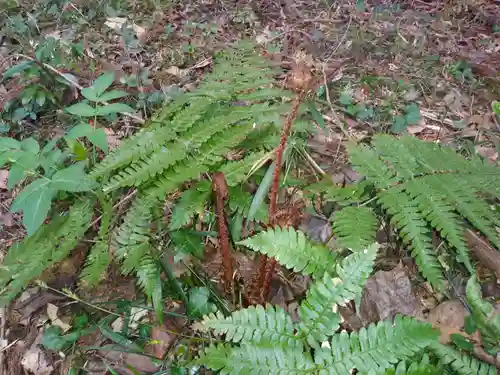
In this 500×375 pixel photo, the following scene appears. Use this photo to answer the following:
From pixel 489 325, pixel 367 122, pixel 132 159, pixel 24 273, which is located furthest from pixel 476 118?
pixel 24 273

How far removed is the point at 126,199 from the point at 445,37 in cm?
316

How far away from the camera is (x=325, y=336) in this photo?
4.78 ft

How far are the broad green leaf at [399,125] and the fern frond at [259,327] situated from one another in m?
1.78

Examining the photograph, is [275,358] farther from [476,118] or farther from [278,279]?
[476,118]

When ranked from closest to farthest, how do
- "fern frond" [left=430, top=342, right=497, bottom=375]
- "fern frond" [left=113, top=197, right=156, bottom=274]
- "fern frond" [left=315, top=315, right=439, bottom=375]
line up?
"fern frond" [left=315, top=315, right=439, bottom=375] → "fern frond" [left=430, top=342, right=497, bottom=375] → "fern frond" [left=113, top=197, right=156, bottom=274]

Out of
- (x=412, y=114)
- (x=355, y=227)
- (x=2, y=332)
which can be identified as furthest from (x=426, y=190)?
(x=2, y=332)

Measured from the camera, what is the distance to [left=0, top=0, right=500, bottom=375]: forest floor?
75.7 inches

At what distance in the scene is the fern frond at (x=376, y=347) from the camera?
139 cm

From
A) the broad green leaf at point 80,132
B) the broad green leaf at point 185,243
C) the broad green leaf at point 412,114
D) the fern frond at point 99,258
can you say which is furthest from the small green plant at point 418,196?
the broad green leaf at point 80,132

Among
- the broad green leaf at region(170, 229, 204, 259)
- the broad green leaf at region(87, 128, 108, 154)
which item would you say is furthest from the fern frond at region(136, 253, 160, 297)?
the broad green leaf at region(87, 128, 108, 154)

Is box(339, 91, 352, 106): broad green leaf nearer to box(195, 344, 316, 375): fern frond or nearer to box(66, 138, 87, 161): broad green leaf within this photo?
box(66, 138, 87, 161): broad green leaf

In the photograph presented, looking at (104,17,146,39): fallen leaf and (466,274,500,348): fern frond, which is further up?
(104,17,146,39): fallen leaf

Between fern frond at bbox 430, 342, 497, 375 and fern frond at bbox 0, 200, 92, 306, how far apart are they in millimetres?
1511

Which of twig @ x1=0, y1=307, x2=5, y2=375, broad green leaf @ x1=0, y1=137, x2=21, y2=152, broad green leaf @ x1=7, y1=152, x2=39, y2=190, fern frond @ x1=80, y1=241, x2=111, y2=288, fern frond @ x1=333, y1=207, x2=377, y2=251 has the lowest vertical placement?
twig @ x1=0, y1=307, x2=5, y2=375
